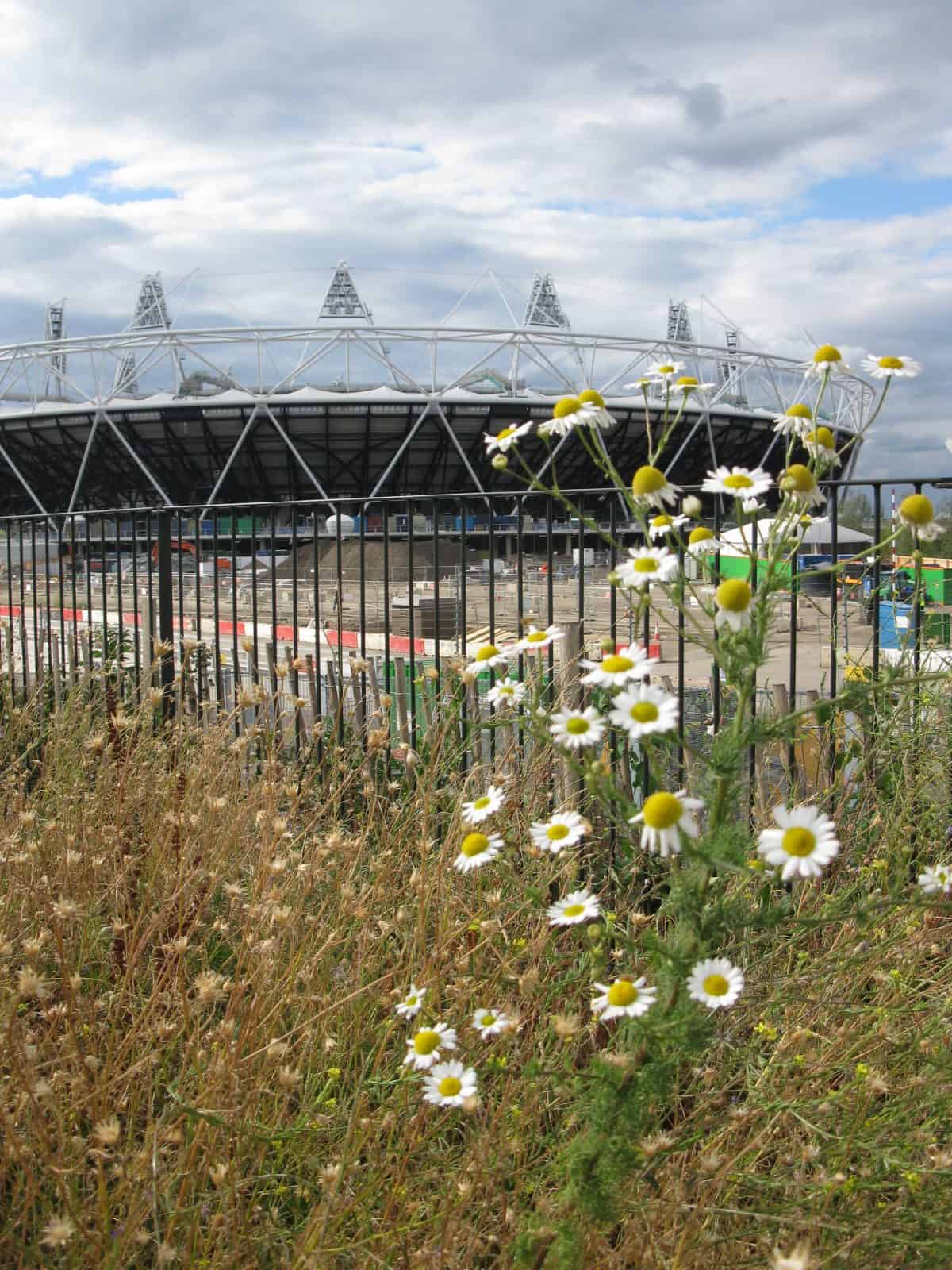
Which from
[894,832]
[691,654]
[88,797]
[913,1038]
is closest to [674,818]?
[913,1038]

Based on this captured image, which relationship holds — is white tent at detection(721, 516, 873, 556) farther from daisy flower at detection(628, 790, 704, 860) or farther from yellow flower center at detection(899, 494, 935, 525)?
daisy flower at detection(628, 790, 704, 860)

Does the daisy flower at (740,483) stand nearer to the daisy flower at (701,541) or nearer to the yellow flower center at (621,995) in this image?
the daisy flower at (701,541)

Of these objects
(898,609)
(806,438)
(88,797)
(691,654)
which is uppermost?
(806,438)

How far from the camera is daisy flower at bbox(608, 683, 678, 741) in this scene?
1151 millimetres

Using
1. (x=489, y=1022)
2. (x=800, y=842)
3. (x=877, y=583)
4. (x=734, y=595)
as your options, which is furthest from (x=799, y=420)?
(x=877, y=583)

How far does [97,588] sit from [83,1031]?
11892mm

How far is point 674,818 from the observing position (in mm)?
1132

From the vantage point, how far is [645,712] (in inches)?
46.1

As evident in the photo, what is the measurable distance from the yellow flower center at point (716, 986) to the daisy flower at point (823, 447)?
29.0 inches

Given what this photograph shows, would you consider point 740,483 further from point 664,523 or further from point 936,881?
point 936,881

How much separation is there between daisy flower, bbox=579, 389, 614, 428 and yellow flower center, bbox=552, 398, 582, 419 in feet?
0.03

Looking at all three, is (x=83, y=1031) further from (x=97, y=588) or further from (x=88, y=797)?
(x=97, y=588)

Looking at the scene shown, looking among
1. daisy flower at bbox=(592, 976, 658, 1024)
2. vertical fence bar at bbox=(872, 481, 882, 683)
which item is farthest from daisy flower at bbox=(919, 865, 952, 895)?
vertical fence bar at bbox=(872, 481, 882, 683)

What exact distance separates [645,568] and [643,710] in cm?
24
